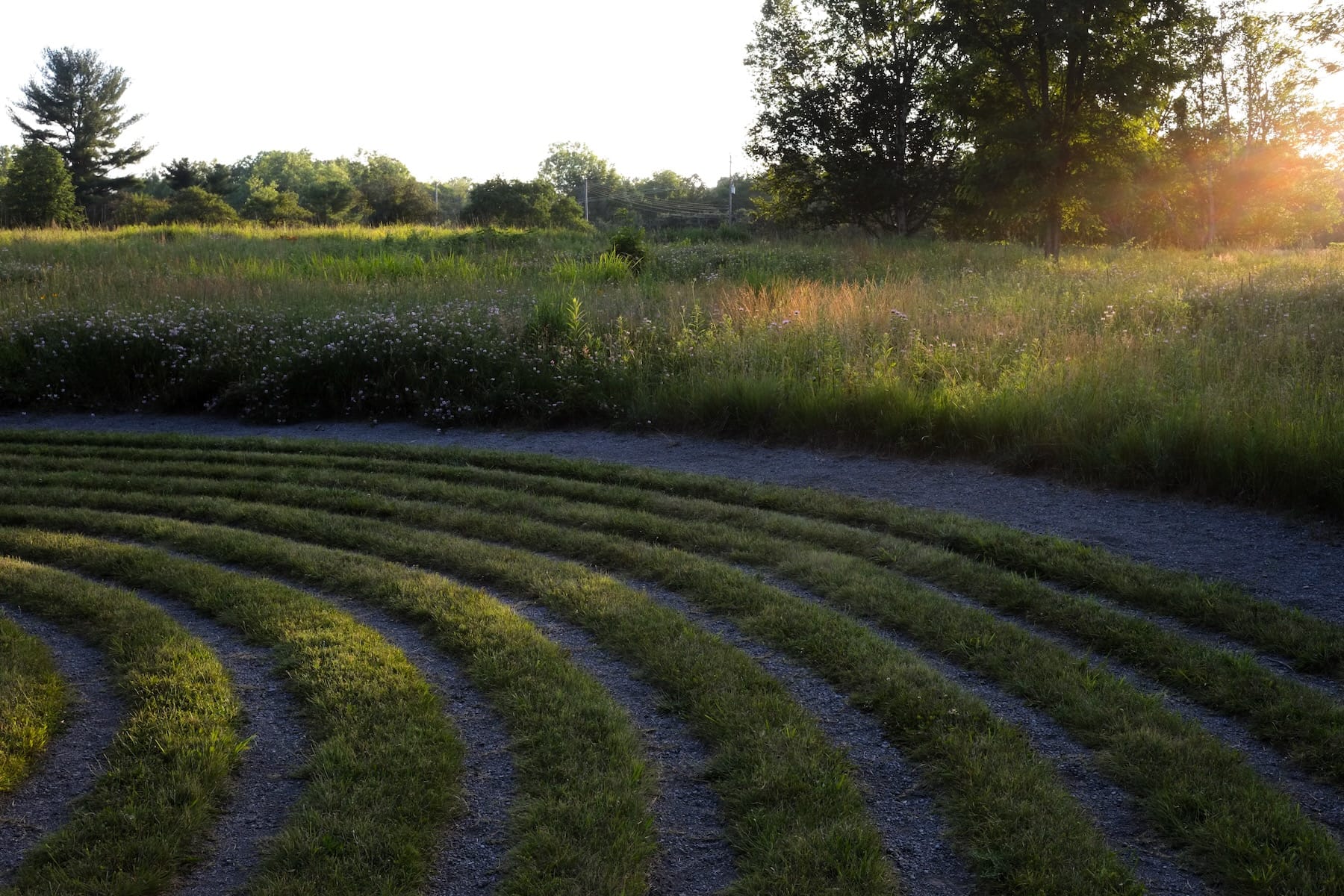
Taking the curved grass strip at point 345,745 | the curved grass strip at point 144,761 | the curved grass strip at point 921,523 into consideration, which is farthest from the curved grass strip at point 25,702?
the curved grass strip at point 921,523

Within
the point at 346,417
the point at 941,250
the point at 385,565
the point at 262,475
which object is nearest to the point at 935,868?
the point at 385,565

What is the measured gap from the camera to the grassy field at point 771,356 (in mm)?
6449

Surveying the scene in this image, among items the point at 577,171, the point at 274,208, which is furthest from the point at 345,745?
the point at 577,171

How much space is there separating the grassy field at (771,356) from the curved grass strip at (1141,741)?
264 cm

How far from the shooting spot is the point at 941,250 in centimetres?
2062

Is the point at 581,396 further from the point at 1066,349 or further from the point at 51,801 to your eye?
the point at 51,801

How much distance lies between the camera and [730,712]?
10.9ft

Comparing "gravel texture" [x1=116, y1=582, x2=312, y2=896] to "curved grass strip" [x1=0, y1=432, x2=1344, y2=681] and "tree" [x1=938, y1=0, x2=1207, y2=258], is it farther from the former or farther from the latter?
"tree" [x1=938, y1=0, x2=1207, y2=258]

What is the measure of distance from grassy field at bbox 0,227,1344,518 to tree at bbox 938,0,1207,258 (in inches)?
234

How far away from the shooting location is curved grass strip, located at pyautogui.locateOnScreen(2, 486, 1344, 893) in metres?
2.49

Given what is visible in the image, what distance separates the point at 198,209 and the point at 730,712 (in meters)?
39.3

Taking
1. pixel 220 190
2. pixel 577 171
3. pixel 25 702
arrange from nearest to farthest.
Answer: pixel 25 702, pixel 220 190, pixel 577 171

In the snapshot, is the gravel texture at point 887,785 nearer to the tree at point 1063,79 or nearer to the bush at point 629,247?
the bush at point 629,247

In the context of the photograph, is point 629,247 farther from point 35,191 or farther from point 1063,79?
point 35,191
